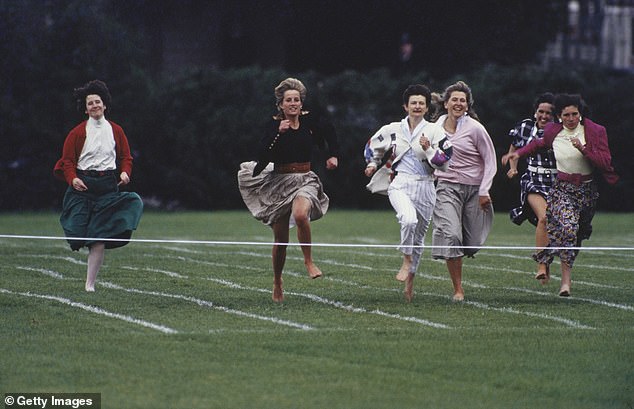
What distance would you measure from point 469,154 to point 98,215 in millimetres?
3774

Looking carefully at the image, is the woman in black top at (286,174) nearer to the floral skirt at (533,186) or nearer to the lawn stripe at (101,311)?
the lawn stripe at (101,311)

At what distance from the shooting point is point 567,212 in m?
13.9

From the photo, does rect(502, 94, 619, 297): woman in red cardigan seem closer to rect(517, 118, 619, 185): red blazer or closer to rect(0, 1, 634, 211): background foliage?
rect(517, 118, 619, 185): red blazer

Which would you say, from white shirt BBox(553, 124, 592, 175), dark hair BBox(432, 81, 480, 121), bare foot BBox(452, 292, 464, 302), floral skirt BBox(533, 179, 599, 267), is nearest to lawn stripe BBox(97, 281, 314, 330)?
bare foot BBox(452, 292, 464, 302)

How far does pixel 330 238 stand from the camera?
76.3ft

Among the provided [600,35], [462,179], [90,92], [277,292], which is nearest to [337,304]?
[277,292]

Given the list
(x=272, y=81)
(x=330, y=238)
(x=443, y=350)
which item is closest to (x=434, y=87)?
(x=272, y=81)

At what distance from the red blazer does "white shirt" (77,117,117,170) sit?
4.43 meters

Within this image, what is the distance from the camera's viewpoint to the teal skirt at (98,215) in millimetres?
13852

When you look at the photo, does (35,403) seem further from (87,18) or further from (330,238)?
(87,18)

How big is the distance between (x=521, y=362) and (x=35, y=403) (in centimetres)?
344

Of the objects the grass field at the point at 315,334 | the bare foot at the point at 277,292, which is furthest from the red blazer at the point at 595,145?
the bare foot at the point at 277,292

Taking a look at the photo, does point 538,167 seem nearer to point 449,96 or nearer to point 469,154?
point 469,154

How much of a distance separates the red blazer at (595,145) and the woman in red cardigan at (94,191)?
4.25 m
